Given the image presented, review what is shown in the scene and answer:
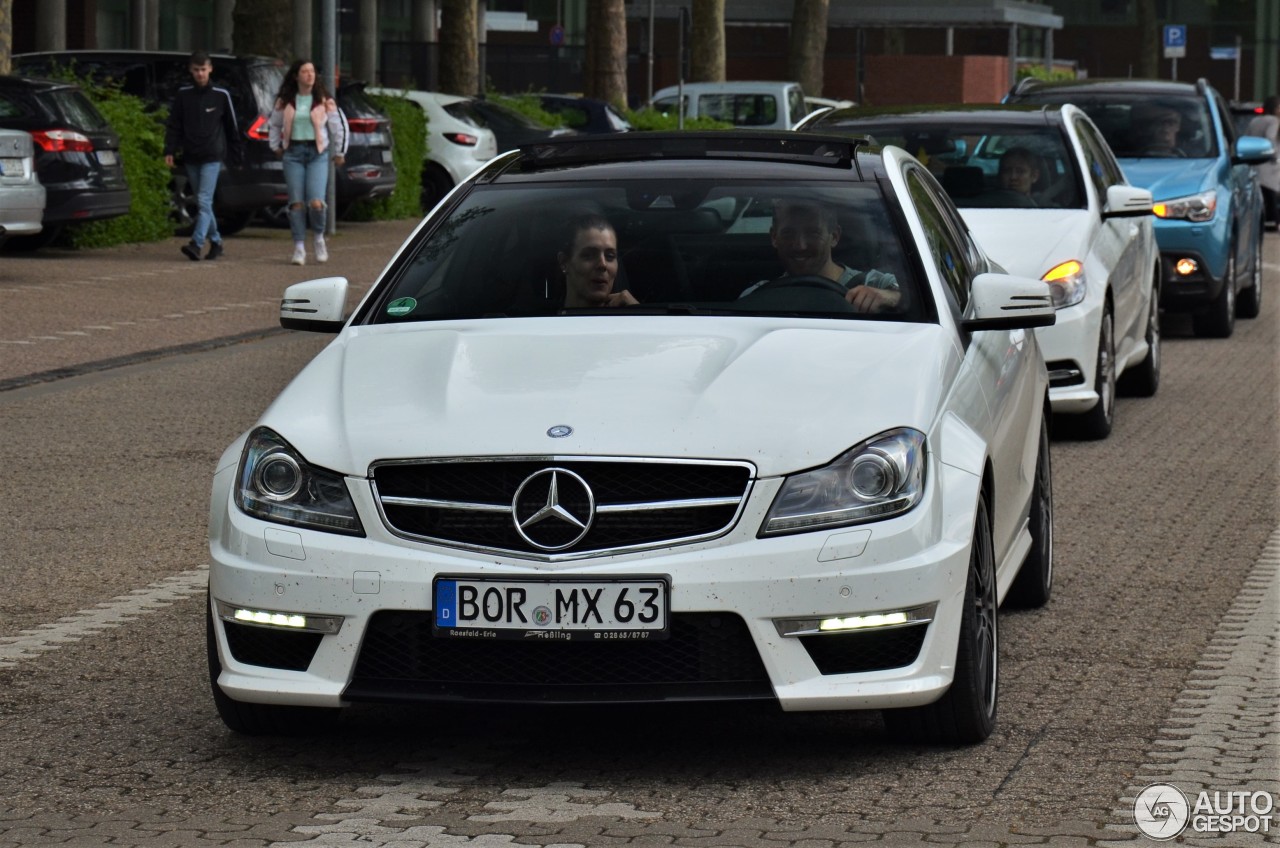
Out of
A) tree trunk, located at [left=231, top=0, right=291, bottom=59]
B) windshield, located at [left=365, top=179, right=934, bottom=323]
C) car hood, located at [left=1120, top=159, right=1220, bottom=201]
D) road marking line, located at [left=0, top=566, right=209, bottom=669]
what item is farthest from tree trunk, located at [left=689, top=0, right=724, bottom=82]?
windshield, located at [left=365, top=179, right=934, bottom=323]

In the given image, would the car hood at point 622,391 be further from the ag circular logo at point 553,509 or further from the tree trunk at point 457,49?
the tree trunk at point 457,49

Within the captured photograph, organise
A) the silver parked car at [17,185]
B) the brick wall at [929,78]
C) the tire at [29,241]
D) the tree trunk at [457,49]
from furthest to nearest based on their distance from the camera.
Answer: the brick wall at [929,78] < the tree trunk at [457,49] < the tire at [29,241] < the silver parked car at [17,185]

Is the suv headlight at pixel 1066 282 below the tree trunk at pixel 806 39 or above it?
below

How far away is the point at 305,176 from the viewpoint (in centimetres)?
2202

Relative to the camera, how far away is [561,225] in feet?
21.4

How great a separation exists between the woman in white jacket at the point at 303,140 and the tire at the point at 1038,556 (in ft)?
49.9

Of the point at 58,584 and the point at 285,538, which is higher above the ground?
the point at 285,538

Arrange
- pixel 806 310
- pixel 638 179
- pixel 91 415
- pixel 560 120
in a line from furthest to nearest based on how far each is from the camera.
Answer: pixel 560 120, pixel 91 415, pixel 638 179, pixel 806 310

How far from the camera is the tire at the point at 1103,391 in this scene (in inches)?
439

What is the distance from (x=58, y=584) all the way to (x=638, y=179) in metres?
2.45

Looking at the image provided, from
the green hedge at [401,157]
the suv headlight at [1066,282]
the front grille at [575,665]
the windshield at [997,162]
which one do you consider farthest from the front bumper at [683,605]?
the green hedge at [401,157]

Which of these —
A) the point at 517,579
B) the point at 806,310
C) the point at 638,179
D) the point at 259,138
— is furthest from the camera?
the point at 259,138

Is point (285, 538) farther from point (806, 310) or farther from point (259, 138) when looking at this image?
point (259, 138)

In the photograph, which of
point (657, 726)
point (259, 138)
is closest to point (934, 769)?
point (657, 726)
